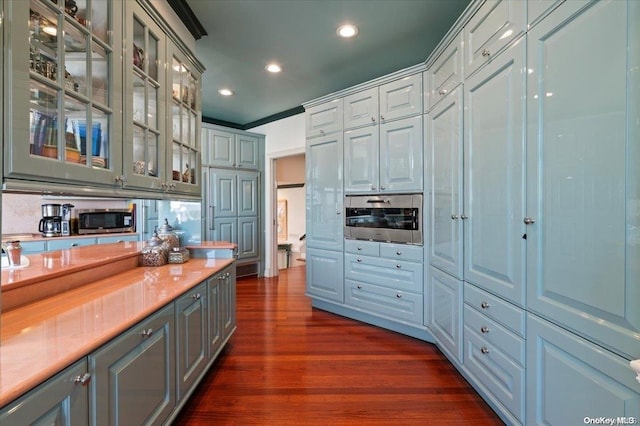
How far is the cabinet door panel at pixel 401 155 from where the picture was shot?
9.09 ft

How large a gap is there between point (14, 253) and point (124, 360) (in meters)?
1.08

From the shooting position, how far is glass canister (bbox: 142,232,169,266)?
234 cm

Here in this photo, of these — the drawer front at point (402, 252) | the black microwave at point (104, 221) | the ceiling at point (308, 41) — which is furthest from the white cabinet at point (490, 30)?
the black microwave at point (104, 221)

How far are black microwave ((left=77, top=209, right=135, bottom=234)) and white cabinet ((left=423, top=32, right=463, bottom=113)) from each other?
3.49m

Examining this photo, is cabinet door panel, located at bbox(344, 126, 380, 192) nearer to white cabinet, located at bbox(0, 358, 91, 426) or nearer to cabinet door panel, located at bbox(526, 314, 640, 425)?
cabinet door panel, located at bbox(526, 314, 640, 425)

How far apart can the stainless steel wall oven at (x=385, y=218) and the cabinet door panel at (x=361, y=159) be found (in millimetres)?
127

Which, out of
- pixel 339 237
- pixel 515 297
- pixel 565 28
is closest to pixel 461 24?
pixel 565 28

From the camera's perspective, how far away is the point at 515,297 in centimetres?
153

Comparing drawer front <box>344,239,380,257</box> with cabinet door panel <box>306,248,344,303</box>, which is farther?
cabinet door panel <box>306,248,344,303</box>

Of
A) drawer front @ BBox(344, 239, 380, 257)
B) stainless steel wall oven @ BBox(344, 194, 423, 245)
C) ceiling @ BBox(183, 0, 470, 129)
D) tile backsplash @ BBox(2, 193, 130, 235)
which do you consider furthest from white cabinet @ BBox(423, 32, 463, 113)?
tile backsplash @ BBox(2, 193, 130, 235)

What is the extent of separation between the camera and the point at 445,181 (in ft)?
7.70

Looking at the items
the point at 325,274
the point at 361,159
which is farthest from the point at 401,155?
the point at 325,274

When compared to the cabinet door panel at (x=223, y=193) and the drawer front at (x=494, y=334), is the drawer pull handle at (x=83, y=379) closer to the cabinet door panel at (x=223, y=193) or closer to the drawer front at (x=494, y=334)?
the drawer front at (x=494, y=334)

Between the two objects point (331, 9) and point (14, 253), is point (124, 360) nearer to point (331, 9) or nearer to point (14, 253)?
point (14, 253)
